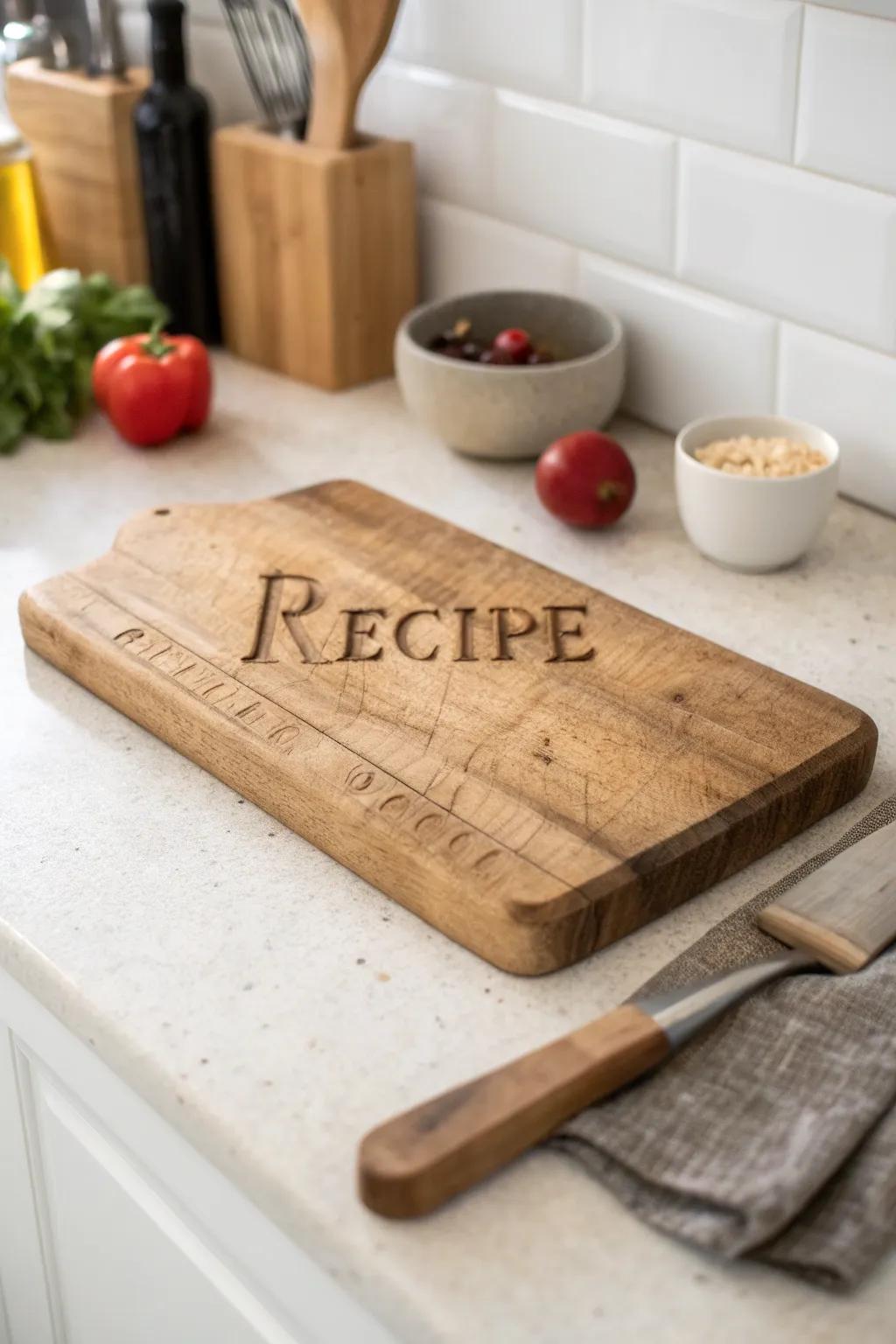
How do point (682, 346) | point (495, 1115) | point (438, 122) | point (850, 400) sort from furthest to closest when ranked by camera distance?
point (438, 122)
point (682, 346)
point (850, 400)
point (495, 1115)

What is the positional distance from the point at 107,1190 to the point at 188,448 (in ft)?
2.33

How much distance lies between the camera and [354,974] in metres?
0.74

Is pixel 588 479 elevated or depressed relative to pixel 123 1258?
elevated

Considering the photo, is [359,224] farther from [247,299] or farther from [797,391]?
[797,391]

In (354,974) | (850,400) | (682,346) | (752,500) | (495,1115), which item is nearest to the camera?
(495,1115)

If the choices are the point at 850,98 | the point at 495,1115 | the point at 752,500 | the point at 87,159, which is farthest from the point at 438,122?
the point at 495,1115

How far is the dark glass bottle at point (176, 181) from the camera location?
4.59 ft

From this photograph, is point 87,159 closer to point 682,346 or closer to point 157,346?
point 157,346

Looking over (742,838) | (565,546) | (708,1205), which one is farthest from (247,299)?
(708,1205)

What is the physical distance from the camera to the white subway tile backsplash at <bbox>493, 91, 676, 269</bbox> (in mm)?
1230

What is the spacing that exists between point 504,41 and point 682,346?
0.31 meters

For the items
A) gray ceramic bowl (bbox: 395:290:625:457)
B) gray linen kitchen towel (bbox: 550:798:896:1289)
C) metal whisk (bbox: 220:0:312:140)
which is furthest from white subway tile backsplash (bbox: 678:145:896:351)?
gray linen kitchen towel (bbox: 550:798:896:1289)

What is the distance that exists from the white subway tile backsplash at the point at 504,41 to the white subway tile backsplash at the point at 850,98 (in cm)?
24

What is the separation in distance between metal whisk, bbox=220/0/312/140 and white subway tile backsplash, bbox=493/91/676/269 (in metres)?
0.22
